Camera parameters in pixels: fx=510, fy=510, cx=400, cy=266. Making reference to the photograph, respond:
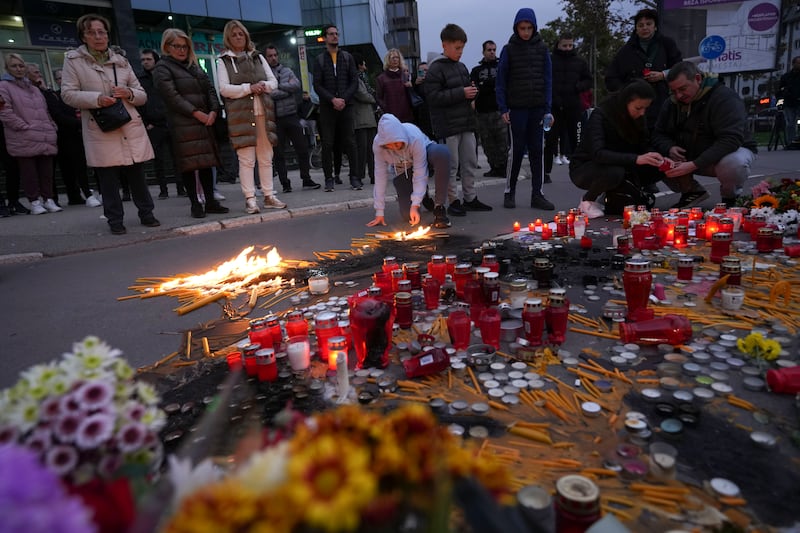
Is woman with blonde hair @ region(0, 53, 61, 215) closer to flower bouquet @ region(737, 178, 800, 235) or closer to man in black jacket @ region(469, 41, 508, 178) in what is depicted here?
man in black jacket @ region(469, 41, 508, 178)

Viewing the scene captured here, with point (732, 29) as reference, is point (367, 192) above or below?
below

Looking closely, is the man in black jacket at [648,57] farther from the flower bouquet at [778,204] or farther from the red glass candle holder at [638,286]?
the red glass candle holder at [638,286]

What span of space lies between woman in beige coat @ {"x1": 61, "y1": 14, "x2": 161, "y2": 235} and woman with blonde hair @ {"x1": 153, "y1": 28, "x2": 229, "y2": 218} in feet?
1.43

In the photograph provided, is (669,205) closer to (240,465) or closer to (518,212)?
(518,212)

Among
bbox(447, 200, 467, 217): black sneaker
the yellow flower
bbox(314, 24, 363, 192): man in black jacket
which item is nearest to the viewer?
the yellow flower

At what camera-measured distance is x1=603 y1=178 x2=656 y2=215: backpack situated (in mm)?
5793

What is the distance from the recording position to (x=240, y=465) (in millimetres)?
→ 813

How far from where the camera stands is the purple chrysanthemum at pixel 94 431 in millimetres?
944

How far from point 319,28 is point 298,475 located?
23.3 meters

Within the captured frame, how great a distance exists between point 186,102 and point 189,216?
154cm

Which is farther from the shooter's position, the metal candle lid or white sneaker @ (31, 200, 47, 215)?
white sneaker @ (31, 200, 47, 215)

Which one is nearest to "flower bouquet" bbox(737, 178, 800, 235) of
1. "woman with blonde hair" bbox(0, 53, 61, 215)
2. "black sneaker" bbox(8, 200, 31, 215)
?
"woman with blonde hair" bbox(0, 53, 61, 215)

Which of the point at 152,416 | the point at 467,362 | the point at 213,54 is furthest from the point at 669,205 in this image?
the point at 213,54

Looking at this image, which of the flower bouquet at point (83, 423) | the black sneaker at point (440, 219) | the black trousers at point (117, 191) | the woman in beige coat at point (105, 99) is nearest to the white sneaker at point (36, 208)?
the black trousers at point (117, 191)
